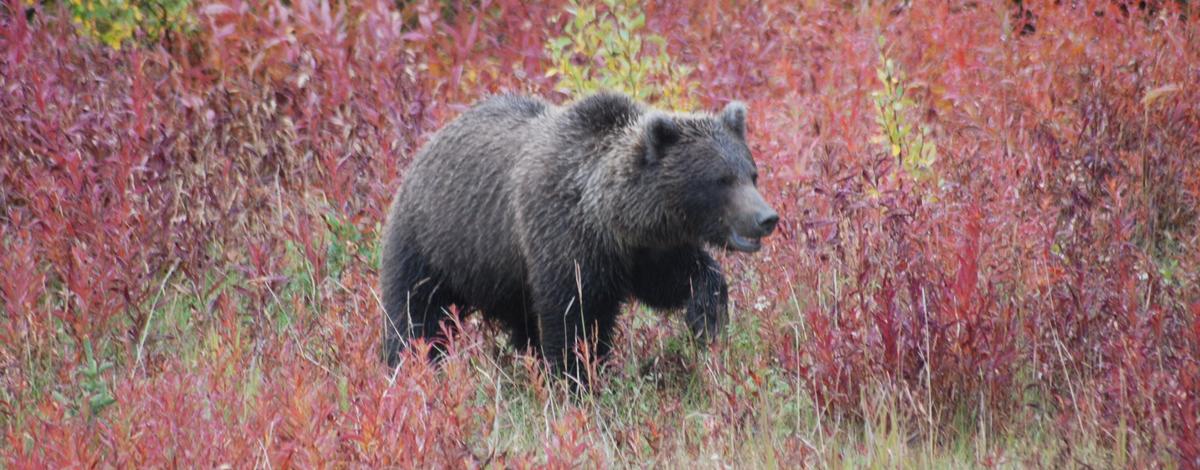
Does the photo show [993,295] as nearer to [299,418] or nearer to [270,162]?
[299,418]

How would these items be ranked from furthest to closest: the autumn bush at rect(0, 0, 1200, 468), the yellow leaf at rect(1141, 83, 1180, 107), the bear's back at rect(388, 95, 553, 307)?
the yellow leaf at rect(1141, 83, 1180, 107) → the bear's back at rect(388, 95, 553, 307) → the autumn bush at rect(0, 0, 1200, 468)

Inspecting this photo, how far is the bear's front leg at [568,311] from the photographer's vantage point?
5426 mm

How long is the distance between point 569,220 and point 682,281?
1.94 ft

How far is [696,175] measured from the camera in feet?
18.1

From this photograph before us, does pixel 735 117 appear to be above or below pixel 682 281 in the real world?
above

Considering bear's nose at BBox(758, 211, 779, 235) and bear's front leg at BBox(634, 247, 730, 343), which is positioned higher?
bear's nose at BBox(758, 211, 779, 235)

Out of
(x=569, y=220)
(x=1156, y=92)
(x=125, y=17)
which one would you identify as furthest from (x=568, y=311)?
(x=125, y=17)

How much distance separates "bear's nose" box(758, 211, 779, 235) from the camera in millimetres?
5238

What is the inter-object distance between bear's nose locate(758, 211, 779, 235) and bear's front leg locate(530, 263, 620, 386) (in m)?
0.70

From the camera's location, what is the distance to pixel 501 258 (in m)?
5.84

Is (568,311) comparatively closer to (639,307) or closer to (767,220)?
(767,220)

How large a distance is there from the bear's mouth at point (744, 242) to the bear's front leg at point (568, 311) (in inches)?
22.0

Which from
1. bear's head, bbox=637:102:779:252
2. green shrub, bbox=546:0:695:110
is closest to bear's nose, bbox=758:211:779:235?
bear's head, bbox=637:102:779:252

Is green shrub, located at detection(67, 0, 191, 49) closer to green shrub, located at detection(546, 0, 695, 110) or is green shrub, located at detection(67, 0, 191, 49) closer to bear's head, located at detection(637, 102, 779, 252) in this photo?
green shrub, located at detection(546, 0, 695, 110)
